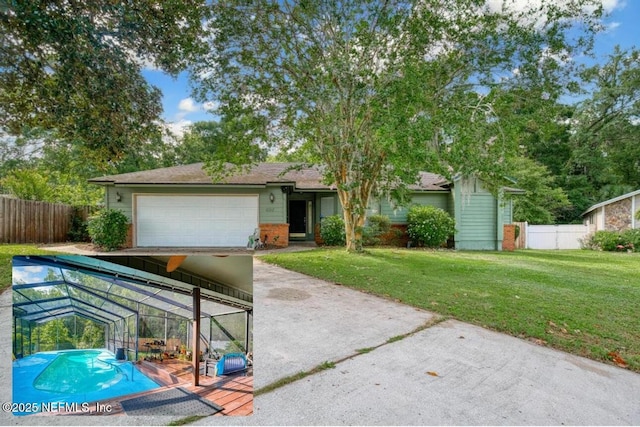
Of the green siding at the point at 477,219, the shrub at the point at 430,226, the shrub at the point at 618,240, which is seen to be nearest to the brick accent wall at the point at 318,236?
the shrub at the point at 430,226

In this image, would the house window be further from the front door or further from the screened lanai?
the screened lanai

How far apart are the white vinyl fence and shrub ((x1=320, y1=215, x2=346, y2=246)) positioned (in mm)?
8783

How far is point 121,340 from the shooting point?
1350mm

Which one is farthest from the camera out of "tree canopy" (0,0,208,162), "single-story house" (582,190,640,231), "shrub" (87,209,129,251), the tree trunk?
"single-story house" (582,190,640,231)

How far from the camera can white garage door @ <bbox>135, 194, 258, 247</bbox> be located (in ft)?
33.9

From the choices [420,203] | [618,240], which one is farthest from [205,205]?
[618,240]

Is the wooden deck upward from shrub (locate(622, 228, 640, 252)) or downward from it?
upward

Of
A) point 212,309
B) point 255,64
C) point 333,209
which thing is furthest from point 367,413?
point 333,209

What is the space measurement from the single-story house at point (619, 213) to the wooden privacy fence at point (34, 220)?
20299 millimetres

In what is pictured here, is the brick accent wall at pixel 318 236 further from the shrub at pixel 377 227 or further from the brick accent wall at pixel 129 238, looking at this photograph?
the brick accent wall at pixel 129 238

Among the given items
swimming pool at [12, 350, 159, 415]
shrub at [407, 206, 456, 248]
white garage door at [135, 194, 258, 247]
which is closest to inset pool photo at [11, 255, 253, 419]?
swimming pool at [12, 350, 159, 415]

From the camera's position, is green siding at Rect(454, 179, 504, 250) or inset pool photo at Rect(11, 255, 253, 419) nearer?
inset pool photo at Rect(11, 255, 253, 419)

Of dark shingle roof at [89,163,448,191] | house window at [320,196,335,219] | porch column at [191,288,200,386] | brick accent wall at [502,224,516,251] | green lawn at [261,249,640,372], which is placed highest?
dark shingle roof at [89,163,448,191]

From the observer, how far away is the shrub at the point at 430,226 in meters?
11.6
